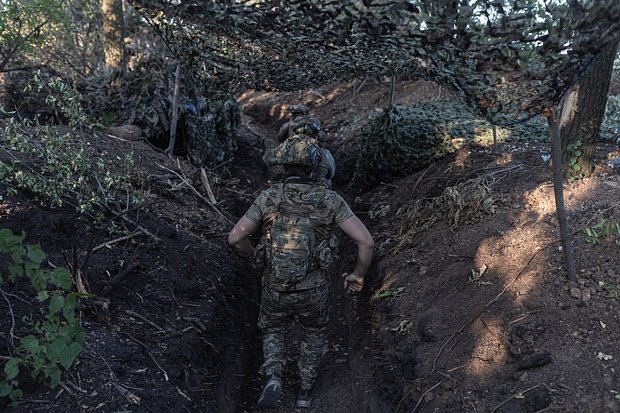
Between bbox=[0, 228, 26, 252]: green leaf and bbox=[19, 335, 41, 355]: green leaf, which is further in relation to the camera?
bbox=[19, 335, 41, 355]: green leaf

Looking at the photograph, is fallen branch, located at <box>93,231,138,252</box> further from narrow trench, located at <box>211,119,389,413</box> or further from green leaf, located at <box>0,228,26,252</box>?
green leaf, located at <box>0,228,26,252</box>

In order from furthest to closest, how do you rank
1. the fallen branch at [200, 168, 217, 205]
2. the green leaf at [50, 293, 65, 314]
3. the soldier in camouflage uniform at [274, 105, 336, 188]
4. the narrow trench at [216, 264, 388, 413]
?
→ the fallen branch at [200, 168, 217, 205], the soldier in camouflage uniform at [274, 105, 336, 188], the narrow trench at [216, 264, 388, 413], the green leaf at [50, 293, 65, 314]

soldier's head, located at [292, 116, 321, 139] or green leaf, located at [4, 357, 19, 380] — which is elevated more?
soldier's head, located at [292, 116, 321, 139]

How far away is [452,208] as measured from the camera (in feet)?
20.2

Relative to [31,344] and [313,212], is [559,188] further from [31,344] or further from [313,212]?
[31,344]

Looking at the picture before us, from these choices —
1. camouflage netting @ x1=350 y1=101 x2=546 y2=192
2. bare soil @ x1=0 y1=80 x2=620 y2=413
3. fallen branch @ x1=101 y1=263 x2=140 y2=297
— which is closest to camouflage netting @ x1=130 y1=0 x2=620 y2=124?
bare soil @ x1=0 y1=80 x2=620 y2=413

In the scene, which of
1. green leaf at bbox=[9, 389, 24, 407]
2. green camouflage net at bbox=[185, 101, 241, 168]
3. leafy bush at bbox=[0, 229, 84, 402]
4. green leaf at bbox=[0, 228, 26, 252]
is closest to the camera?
green leaf at bbox=[0, 228, 26, 252]

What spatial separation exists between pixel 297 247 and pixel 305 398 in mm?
1456

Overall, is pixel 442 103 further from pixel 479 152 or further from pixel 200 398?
pixel 200 398

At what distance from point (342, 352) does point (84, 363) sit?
284 centimetres

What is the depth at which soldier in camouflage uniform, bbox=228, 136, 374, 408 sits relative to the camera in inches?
186

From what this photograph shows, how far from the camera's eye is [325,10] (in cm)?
390

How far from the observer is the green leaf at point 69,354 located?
296 centimetres

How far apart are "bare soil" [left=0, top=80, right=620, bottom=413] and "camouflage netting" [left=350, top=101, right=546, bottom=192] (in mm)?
941
